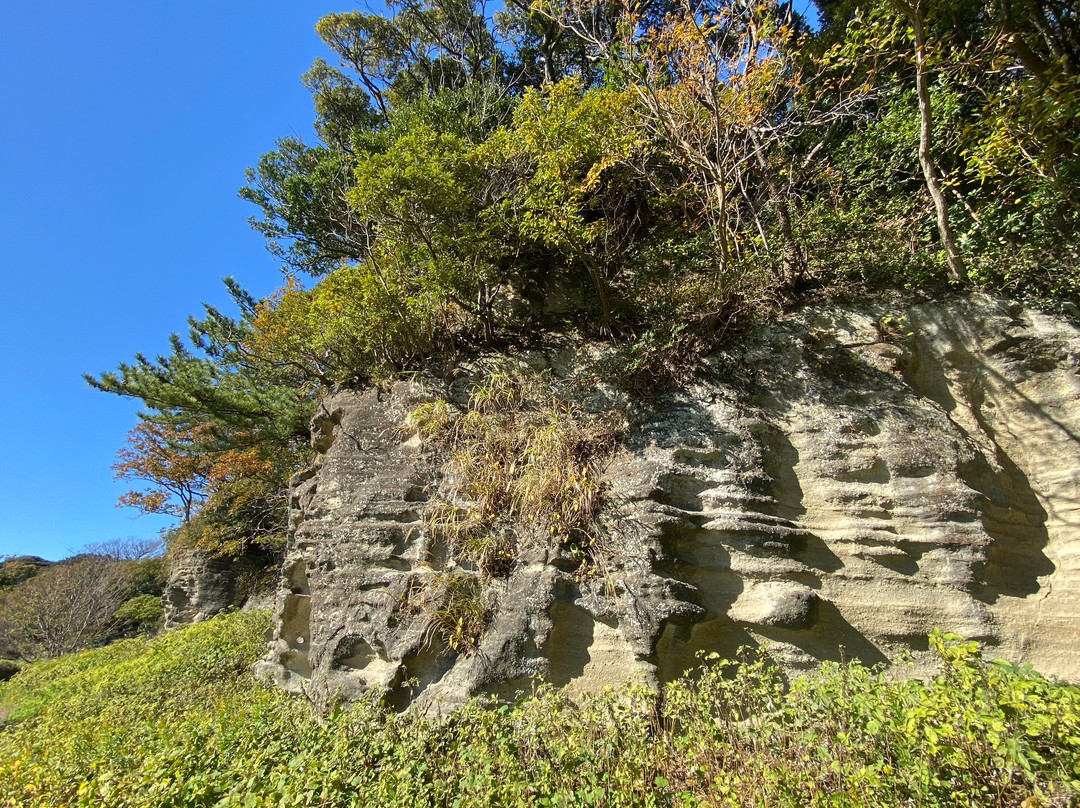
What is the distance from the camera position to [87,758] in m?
3.97

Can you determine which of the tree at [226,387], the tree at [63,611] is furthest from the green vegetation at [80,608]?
the tree at [226,387]

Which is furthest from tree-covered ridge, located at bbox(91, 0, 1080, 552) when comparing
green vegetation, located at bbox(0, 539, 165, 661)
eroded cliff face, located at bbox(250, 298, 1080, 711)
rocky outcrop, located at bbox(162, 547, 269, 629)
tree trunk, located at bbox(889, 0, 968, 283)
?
green vegetation, located at bbox(0, 539, 165, 661)

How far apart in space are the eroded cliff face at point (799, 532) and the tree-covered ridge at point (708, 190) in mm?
839

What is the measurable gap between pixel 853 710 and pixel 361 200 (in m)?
6.95

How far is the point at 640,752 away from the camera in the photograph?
10.6ft

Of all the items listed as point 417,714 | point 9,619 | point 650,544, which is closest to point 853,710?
point 650,544

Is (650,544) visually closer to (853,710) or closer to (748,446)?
(748,446)

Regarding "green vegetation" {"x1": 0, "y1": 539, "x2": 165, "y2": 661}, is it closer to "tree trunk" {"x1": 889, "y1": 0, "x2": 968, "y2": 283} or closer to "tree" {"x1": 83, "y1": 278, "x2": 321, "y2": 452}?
"tree" {"x1": 83, "y1": 278, "x2": 321, "y2": 452}

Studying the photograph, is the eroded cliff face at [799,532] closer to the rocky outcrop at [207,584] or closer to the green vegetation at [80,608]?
the rocky outcrop at [207,584]

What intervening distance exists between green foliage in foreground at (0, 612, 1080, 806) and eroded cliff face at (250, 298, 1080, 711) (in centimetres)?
49

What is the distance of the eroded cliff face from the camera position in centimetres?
432

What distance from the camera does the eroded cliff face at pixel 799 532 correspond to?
4316mm

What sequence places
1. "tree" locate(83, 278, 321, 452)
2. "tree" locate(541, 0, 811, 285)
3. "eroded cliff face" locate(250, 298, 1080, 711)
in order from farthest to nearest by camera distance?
"tree" locate(83, 278, 321, 452), "tree" locate(541, 0, 811, 285), "eroded cliff face" locate(250, 298, 1080, 711)

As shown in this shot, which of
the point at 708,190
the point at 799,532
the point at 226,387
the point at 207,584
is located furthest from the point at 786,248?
the point at 207,584
